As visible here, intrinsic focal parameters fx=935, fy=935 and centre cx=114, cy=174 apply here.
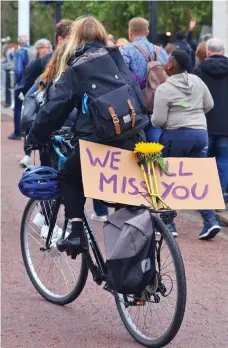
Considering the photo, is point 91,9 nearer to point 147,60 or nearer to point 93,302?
point 147,60

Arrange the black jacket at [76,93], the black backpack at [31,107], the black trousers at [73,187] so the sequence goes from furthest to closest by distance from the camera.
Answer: the black backpack at [31,107], the black trousers at [73,187], the black jacket at [76,93]

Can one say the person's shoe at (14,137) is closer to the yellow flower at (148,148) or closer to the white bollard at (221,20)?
the white bollard at (221,20)

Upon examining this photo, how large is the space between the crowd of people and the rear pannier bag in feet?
1.96

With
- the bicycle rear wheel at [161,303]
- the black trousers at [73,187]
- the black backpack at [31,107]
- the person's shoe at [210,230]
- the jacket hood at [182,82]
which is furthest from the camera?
the person's shoe at [210,230]

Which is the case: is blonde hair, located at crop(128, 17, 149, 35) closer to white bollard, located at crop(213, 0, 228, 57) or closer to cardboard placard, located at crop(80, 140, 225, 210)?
white bollard, located at crop(213, 0, 228, 57)

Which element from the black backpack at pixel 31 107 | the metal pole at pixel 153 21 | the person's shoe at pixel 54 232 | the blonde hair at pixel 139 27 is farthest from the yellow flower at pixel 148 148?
the metal pole at pixel 153 21

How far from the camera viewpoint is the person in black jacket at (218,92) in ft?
31.0

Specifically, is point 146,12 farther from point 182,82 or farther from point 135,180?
point 135,180

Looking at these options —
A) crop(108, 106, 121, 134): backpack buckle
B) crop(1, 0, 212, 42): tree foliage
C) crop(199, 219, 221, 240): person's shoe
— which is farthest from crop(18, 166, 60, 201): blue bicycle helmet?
crop(1, 0, 212, 42): tree foliage

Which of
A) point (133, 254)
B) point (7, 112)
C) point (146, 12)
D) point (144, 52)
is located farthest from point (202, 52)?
point (146, 12)

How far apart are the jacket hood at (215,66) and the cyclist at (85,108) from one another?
3718 millimetres

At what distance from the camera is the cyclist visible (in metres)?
5.36

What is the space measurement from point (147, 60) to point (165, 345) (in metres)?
4.50

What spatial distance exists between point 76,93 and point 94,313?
4.94ft
